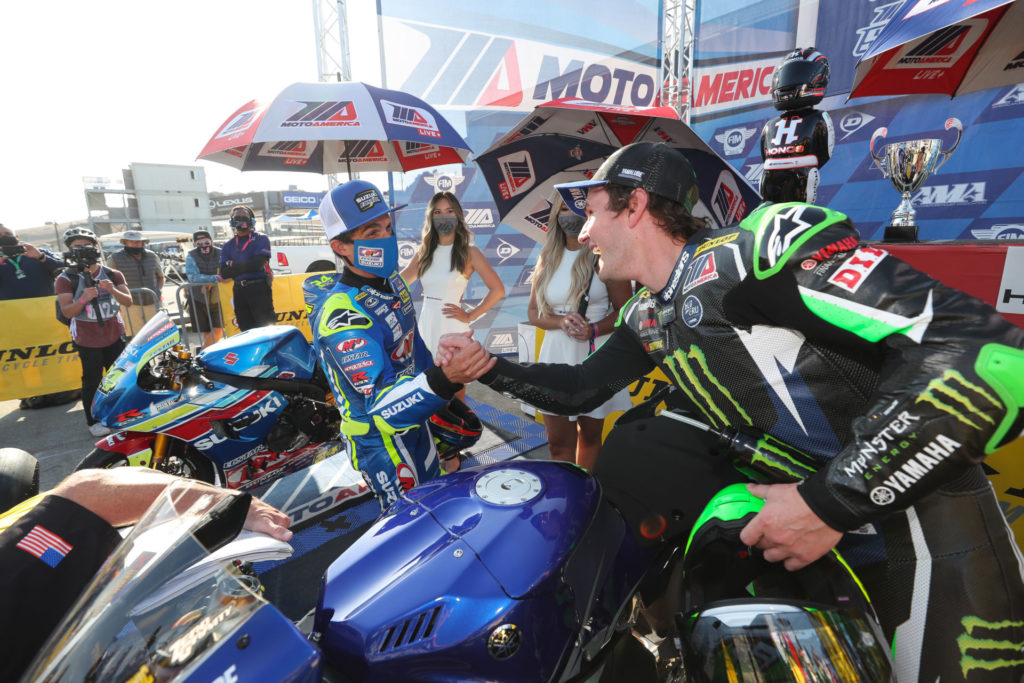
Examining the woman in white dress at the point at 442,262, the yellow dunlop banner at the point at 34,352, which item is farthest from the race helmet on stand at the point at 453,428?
the yellow dunlop banner at the point at 34,352

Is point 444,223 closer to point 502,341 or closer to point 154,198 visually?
point 502,341

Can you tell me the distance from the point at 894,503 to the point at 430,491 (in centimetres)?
115

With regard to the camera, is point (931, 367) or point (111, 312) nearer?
point (931, 367)

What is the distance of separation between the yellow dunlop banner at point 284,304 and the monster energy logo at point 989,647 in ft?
27.2

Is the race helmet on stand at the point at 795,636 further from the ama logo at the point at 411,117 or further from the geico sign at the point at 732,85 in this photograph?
the geico sign at the point at 732,85

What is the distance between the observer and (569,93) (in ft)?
24.8

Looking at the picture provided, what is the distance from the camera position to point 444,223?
4.29 metres

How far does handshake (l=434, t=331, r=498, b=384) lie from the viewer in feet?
6.31

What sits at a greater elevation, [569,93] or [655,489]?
[569,93]

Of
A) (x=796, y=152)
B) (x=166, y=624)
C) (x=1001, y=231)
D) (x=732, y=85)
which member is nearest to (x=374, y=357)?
(x=166, y=624)

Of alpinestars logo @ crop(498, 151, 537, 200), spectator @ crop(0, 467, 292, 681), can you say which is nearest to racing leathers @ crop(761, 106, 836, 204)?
alpinestars logo @ crop(498, 151, 537, 200)

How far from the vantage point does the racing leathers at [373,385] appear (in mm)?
2049

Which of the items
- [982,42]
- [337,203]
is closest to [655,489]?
[337,203]

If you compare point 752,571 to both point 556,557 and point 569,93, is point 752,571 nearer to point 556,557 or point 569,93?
point 556,557
